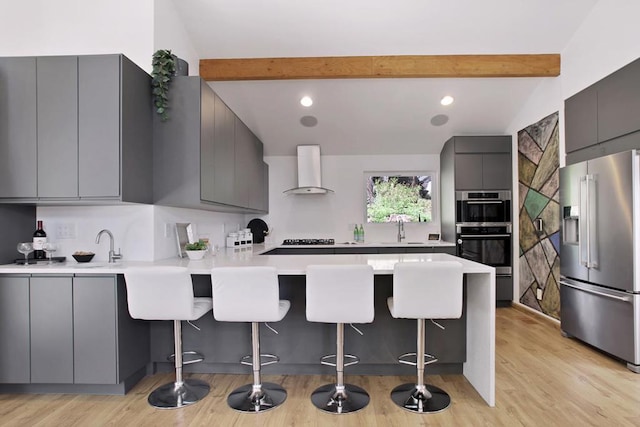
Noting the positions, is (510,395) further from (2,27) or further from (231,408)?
(2,27)

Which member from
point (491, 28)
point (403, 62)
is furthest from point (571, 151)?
point (403, 62)

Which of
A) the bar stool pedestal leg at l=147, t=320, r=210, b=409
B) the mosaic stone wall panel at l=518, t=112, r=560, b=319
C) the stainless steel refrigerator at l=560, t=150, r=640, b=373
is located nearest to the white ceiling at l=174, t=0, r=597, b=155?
the mosaic stone wall panel at l=518, t=112, r=560, b=319

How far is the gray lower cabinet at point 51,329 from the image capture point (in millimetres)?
2373

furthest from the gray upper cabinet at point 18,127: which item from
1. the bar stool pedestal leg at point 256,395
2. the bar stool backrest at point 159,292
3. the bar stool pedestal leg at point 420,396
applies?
Result: the bar stool pedestal leg at point 420,396

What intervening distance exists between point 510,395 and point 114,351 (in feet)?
8.53

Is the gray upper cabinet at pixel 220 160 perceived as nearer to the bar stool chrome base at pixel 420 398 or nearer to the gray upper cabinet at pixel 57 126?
the gray upper cabinet at pixel 57 126

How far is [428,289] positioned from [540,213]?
3.01m

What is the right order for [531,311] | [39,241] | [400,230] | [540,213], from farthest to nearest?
[400,230], [531,311], [540,213], [39,241]

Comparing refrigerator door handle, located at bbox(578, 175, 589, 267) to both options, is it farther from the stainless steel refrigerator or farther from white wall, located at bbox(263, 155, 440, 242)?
white wall, located at bbox(263, 155, 440, 242)

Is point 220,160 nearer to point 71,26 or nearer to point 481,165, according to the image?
point 71,26

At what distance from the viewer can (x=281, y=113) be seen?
4.89 m

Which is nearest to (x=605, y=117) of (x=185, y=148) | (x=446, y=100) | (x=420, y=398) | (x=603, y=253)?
(x=603, y=253)

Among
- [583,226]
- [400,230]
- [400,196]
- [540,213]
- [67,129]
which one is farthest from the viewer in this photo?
[400,196]

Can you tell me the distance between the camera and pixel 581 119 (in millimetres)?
3658
